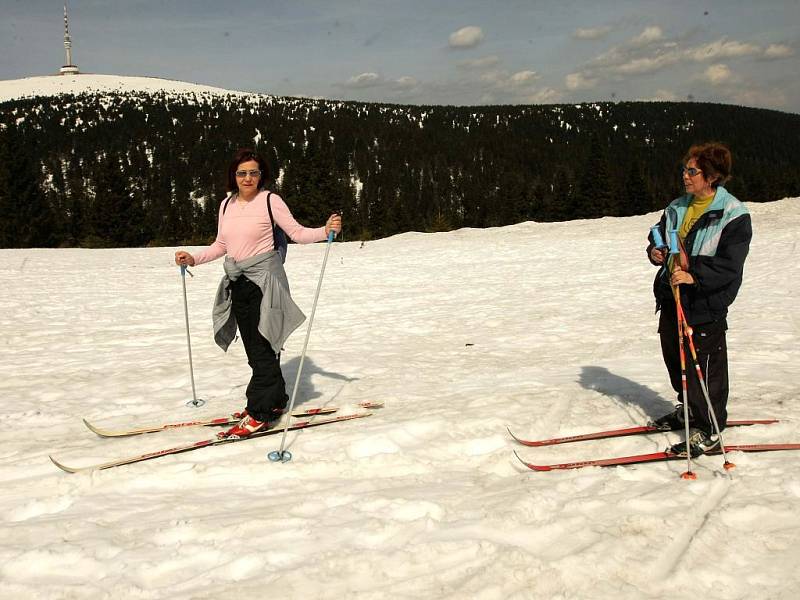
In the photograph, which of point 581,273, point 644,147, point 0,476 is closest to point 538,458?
point 0,476

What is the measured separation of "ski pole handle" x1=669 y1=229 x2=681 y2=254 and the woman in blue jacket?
59 mm

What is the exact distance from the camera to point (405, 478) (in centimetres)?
422

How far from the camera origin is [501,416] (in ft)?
17.6

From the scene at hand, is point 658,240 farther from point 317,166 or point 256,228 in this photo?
point 317,166

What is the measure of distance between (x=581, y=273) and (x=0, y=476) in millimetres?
14608

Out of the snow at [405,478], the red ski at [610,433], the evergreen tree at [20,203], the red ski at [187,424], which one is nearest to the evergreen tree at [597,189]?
the evergreen tree at [20,203]

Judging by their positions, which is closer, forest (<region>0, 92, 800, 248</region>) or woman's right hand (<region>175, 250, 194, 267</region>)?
woman's right hand (<region>175, 250, 194, 267</region>)

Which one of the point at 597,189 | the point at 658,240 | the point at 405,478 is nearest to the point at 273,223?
the point at 405,478

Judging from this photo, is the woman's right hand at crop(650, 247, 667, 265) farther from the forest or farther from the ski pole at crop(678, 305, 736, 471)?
the forest

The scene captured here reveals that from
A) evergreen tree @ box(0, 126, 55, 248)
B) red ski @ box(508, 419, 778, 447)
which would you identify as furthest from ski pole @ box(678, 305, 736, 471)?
evergreen tree @ box(0, 126, 55, 248)

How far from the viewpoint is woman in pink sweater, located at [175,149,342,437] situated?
194 inches

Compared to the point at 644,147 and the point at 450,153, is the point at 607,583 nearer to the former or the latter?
the point at 450,153

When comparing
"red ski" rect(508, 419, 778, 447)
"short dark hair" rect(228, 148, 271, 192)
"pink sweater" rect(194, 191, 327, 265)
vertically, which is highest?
"short dark hair" rect(228, 148, 271, 192)

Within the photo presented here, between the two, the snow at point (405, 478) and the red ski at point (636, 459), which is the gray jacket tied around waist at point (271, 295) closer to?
the snow at point (405, 478)
